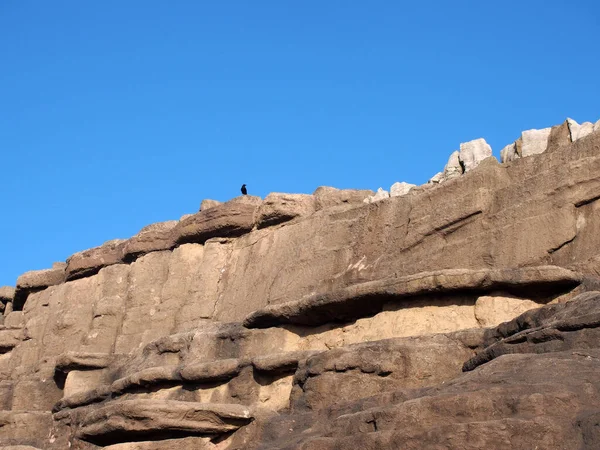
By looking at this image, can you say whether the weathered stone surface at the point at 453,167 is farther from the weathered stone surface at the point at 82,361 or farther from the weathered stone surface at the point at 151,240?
the weathered stone surface at the point at 82,361

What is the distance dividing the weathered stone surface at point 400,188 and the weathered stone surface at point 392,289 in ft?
11.6

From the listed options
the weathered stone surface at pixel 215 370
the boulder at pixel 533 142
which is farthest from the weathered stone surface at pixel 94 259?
the boulder at pixel 533 142

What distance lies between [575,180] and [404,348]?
3240 millimetres

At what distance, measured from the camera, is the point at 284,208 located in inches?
733

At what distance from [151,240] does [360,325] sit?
808 centimetres

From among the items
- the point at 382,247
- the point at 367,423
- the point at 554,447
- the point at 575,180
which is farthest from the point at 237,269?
the point at 554,447

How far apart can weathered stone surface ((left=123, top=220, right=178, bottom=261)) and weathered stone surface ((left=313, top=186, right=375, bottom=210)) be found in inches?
141

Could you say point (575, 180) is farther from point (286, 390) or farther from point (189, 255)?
point (189, 255)

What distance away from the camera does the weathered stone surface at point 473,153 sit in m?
16.3

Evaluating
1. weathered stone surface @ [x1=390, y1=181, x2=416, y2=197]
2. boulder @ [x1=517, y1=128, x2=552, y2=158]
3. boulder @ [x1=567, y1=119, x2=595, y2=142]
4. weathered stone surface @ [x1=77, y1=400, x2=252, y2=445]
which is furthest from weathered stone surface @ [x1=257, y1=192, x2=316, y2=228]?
weathered stone surface @ [x1=77, y1=400, x2=252, y2=445]

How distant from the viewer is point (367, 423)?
9.84 m

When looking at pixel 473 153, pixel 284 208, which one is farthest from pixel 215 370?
pixel 473 153

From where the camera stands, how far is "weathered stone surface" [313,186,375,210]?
18.4m

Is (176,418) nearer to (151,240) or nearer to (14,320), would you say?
(151,240)
